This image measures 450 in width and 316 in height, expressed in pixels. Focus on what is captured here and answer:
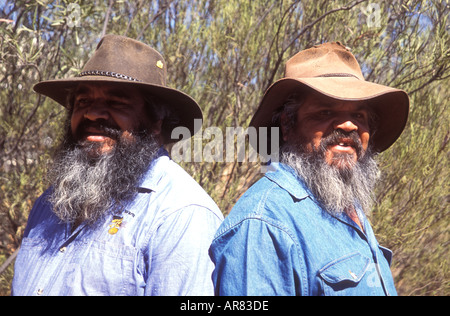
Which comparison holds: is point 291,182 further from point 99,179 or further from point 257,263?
point 99,179

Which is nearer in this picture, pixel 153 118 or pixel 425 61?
pixel 153 118

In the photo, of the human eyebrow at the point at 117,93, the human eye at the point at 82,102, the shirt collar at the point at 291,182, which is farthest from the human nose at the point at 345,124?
the human eye at the point at 82,102

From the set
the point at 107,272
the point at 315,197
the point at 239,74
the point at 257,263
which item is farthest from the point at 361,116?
the point at 239,74

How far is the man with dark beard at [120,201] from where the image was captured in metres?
2.11

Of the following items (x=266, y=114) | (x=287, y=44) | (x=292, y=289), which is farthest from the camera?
(x=287, y=44)

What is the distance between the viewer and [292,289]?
6.23 ft

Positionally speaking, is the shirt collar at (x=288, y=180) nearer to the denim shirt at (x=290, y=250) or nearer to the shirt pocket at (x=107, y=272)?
the denim shirt at (x=290, y=250)

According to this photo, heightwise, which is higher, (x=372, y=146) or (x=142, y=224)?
(x=372, y=146)

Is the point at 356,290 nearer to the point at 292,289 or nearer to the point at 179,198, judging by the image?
the point at 292,289

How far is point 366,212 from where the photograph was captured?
2.49 m

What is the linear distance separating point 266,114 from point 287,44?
149cm
